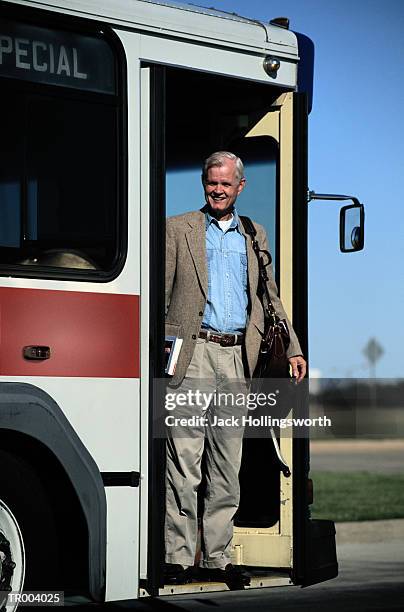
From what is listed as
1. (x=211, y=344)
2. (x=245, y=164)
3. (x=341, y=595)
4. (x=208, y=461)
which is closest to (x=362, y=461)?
(x=341, y=595)

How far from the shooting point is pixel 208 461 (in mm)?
6887

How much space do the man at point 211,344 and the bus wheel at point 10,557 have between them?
833mm

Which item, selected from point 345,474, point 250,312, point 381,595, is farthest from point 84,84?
point 345,474

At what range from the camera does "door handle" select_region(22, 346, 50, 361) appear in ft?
19.7

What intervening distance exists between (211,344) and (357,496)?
31.5 feet

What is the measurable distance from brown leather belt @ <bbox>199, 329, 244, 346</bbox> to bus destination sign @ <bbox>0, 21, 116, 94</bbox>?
4.27 feet

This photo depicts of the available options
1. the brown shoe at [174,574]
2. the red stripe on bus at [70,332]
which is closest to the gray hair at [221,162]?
the red stripe on bus at [70,332]

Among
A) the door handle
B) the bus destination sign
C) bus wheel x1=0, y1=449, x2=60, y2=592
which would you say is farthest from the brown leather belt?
the bus destination sign

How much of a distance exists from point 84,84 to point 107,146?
1.01 ft

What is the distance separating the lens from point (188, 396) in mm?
6711

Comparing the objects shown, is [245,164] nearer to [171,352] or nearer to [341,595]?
[171,352]

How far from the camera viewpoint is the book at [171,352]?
21.8 feet

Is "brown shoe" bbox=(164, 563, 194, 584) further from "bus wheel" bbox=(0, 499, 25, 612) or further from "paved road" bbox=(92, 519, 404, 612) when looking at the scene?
"paved road" bbox=(92, 519, 404, 612)

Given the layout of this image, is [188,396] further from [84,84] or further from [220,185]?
[84,84]
